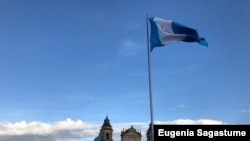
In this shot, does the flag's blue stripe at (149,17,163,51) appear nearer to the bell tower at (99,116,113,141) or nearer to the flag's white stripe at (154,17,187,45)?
the flag's white stripe at (154,17,187,45)

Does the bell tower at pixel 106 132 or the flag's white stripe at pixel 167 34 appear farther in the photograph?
the bell tower at pixel 106 132

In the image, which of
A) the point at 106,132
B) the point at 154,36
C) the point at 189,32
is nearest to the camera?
the point at 189,32

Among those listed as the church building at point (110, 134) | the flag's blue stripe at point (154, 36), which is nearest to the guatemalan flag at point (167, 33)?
the flag's blue stripe at point (154, 36)

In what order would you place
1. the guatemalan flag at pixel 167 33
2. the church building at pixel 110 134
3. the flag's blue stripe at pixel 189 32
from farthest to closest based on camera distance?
the church building at pixel 110 134 → the guatemalan flag at pixel 167 33 → the flag's blue stripe at pixel 189 32

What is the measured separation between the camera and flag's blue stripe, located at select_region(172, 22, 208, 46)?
29031 millimetres

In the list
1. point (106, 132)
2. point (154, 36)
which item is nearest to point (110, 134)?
point (106, 132)

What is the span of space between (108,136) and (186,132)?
4361 inches

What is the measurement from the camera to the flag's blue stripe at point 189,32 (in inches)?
1143

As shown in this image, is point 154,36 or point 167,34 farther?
point 154,36

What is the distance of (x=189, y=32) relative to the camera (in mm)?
29406

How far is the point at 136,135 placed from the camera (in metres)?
132

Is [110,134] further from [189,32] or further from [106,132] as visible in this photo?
[189,32]

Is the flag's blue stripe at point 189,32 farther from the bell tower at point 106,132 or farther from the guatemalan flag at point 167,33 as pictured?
the bell tower at point 106,132

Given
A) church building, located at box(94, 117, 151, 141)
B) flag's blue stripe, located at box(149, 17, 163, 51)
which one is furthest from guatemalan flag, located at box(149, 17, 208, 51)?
church building, located at box(94, 117, 151, 141)
